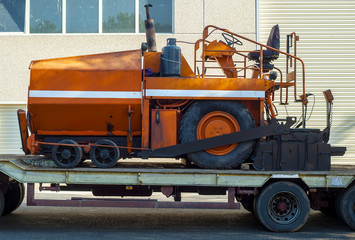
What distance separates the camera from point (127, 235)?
8.16 meters

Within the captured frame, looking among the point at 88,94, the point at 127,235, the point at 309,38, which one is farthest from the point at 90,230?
the point at 309,38

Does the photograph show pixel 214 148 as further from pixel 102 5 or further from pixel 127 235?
pixel 102 5

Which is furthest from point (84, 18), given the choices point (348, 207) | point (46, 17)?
point (348, 207)

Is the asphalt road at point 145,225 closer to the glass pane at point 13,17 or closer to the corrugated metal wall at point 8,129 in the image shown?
the corrugated metal wall at point 8,129

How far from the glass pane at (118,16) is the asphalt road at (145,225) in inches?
240

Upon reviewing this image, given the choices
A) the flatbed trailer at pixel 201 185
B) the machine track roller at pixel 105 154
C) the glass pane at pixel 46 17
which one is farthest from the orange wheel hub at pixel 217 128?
the glass pane at pixel 46 17

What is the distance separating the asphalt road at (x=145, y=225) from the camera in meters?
8.16

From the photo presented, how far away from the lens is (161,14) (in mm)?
14836

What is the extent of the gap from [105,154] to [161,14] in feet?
24.0

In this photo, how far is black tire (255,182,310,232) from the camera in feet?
27.6

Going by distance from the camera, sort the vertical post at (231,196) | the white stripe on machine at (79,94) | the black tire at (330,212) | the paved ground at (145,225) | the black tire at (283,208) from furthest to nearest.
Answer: the black tire at (330,212), the white stripe on machine at (79,94), the vertical post at (231,196), the black tire at (283,208), the paved ground at (145,225)

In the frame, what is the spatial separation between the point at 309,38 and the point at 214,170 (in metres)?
7.92

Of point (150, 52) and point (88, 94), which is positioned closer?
point (88, 94)

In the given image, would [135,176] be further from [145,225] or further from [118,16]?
[118,16]
